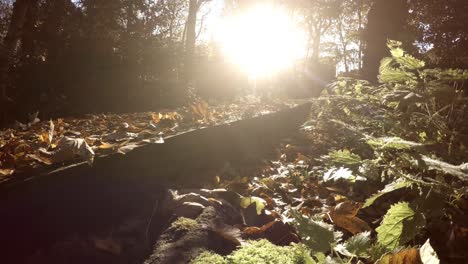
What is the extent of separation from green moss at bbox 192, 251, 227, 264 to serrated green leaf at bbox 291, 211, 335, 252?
0.53 metres

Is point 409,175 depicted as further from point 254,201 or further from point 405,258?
point 254,201

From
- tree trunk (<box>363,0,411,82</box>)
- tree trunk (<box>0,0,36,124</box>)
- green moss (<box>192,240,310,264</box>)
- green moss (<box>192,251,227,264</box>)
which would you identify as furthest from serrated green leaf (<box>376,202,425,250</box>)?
tree trunk (<box>363,0,411,82</box>)

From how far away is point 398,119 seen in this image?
282cm

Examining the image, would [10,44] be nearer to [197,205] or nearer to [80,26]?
[80,26]

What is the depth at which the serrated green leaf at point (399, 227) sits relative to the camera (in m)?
1.21

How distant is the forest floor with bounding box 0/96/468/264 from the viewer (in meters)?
1.29

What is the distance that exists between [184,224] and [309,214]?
86 centimetres

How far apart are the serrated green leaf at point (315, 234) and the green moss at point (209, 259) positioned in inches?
21.0

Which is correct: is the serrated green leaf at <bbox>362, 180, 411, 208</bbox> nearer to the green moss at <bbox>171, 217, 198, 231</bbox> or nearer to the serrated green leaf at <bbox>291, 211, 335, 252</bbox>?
the serrated green leaf at <bbox>291, 211, 335, 252</bbox>

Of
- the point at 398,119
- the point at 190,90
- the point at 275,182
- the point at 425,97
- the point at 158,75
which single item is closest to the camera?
the point at 425,97

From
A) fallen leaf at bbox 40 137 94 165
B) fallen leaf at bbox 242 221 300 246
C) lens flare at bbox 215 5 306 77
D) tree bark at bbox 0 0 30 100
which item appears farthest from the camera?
lens flare at bbox 215 5 306 77

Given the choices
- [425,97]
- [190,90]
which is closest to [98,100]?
[190,90]

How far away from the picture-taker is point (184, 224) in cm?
212

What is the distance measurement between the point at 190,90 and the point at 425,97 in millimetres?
10781
